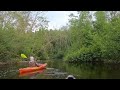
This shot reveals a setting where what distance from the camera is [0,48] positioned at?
72.5 ft

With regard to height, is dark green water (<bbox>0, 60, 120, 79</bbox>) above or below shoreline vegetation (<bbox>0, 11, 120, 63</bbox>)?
below

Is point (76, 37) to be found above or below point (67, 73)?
above

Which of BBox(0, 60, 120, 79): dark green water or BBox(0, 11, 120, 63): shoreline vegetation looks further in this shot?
BBox(0, 11, 120, 63): shoreline vegetation

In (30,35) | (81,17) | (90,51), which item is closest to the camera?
(90,51)

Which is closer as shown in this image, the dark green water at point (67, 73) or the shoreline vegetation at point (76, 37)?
the dark green water at point (67, 73)

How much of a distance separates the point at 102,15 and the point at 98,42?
3.43m

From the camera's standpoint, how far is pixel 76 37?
2861 centimetres

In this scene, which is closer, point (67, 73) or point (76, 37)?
point (67, 73)

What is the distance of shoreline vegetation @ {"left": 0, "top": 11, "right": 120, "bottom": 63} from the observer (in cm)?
2250

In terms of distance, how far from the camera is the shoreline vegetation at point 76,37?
22500 millimetres

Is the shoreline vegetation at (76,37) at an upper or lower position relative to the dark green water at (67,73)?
upper
